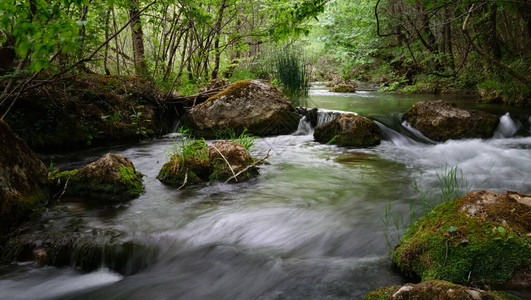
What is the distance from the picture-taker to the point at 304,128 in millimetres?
7938

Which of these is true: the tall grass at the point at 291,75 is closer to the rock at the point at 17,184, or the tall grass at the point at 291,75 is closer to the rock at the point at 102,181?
the rock at the point at 102,181

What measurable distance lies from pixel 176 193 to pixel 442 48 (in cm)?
980

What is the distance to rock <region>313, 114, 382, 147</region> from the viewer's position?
6457 mm

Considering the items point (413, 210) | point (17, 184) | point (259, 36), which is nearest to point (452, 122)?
point (413, 210)

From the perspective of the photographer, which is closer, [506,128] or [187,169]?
[187,169]

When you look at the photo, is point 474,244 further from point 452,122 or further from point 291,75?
point 291,75

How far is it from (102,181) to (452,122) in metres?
6.55

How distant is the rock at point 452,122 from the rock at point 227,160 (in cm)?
437

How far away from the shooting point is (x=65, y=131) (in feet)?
19.8

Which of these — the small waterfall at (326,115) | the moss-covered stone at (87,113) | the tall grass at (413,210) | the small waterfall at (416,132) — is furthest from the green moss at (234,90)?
the tall grass at (413,210)

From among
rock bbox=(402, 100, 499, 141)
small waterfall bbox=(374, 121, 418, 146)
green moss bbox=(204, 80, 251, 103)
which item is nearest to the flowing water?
rock bbox=(402, 100, 499, 141)

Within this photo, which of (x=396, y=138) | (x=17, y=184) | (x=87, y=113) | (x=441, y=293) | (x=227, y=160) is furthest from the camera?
(x=396, y=138)

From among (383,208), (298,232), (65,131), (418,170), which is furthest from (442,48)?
(65,131)

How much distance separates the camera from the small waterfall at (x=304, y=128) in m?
7.83
